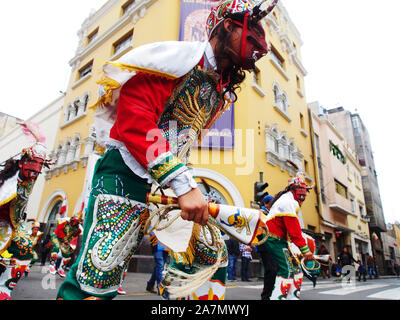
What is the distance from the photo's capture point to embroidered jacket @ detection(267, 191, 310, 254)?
3.42 meters

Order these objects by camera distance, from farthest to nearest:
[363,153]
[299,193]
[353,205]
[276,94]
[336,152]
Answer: [363,153]
[353,205]
[336,152]
[276,94]
[299,193]

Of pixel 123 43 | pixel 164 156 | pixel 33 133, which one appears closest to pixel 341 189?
pixel 123 43

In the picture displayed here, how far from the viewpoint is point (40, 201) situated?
15016 mm

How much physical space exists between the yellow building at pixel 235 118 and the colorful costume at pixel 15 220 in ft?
23.9

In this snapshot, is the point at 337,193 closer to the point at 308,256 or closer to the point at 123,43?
the point at 123,43

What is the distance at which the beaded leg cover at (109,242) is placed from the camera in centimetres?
117

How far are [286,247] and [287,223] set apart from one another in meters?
0.35

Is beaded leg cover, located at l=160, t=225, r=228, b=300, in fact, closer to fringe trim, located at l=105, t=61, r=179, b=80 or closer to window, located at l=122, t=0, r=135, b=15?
fringe trim, located at l=105, t=61, r=179, b=80

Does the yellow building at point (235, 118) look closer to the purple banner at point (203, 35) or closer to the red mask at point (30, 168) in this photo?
the purple banner at point (203, 35)

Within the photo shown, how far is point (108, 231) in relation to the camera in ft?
4.09

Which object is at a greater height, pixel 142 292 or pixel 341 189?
pixel 341 189

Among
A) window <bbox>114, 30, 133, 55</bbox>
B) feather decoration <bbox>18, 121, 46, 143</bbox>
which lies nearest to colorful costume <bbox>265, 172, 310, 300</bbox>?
feather decoration <bbox>18, 121, 46, 143</bbox>

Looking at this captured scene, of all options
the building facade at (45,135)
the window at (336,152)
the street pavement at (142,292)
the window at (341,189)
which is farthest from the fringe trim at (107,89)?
the window at (336,152)
